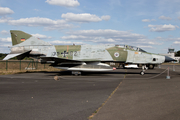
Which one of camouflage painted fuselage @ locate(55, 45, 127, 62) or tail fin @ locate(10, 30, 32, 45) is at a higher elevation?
tail fin @ locate(10, 30, 32, 45)

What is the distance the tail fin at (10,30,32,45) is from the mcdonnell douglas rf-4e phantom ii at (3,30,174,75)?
3.55 ft

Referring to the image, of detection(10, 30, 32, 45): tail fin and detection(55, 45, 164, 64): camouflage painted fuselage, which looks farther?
detection(10, 30, 32, 45): tail fin

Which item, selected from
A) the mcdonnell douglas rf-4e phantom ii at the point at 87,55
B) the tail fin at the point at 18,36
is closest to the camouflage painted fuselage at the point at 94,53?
the mcdonnell douglas rf-4e phantom ii at the point at 87,55

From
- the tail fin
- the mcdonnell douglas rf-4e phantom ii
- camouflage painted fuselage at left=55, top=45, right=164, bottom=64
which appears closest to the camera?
the mcdonnell douglas rf-4e phantom ii

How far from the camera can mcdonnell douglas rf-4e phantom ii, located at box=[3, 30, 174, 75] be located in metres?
17.6

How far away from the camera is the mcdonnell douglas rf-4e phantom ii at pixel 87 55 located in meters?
17.6

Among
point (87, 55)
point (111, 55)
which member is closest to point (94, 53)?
point (87, 55)

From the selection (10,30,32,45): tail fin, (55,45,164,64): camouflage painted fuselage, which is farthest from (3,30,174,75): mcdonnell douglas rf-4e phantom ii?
(10,30,32,45): tail fin

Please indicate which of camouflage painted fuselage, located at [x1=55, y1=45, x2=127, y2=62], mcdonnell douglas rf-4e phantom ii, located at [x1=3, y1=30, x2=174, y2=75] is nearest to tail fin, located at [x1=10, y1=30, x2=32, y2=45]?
mcdonnell douglas rf-4e phantom ii, located at [x1=3, y1=30, x2=174, y2=75]

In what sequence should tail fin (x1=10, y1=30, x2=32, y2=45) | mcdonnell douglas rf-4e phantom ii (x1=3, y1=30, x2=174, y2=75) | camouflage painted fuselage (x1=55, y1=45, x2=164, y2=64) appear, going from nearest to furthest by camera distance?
1. mcdonnell douglas rf-4e phantom ii (x1=3, y1=30, x2=174, y2=75)
2. camouflage painted fuselage (x1=55, y1=45, x2=164, y2=64)
3. tail fin (x1=10, y1=30, x2=32, y2=45)

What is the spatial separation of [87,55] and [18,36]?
884cm

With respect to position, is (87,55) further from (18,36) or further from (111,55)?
(18,36)

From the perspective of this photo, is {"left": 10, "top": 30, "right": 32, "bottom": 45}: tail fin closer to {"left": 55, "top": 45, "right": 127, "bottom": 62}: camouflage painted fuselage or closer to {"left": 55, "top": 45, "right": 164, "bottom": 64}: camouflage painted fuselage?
{"left": 55, "top": 45, "right": 127, "bottom": 62}: camouflage painted fuselage

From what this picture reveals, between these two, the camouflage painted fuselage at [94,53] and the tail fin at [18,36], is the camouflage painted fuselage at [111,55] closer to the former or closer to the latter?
the camouflage painted fuselage at [94,53]
